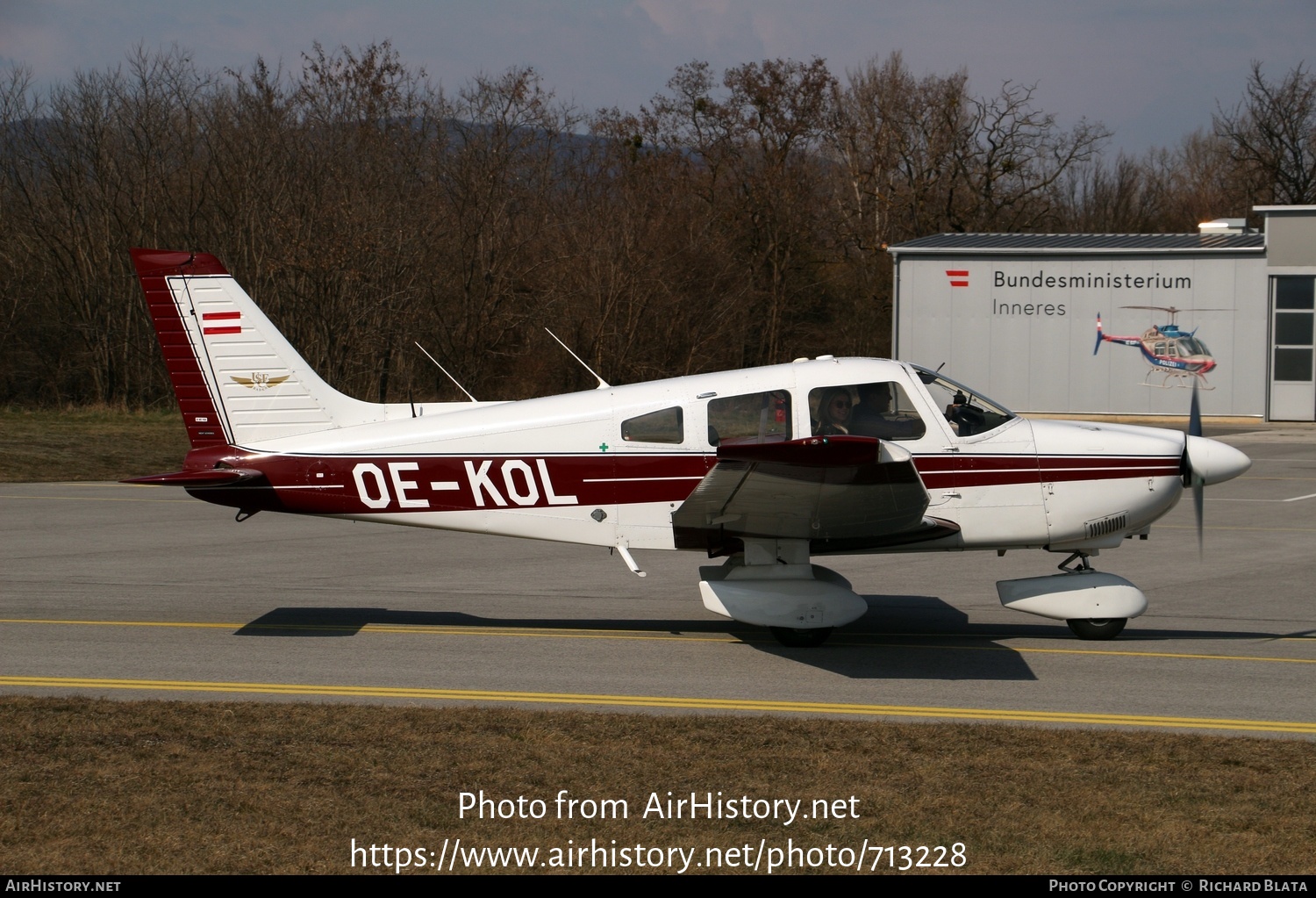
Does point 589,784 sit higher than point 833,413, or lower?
lower

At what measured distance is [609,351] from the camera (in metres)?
35.5

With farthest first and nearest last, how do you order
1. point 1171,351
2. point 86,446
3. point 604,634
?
point 1171,351 < point 86,446 < point 604,634

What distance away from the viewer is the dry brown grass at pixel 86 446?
22781 mm

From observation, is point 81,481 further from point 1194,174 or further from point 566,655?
point 1194,174

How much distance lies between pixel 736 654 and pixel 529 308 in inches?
1121

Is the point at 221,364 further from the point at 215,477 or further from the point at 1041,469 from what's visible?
the point at 1041,469

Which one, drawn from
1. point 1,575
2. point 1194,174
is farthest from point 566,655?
point 1194,174

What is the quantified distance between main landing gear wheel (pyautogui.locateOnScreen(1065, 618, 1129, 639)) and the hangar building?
92.7ft

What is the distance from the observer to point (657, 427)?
9.25m

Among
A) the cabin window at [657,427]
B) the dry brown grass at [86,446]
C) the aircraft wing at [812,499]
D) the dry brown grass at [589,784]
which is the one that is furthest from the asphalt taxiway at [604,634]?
the dry brown grass at [86,446]

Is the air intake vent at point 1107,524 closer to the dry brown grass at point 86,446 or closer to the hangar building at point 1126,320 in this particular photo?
the dry brown grass at point 86,446

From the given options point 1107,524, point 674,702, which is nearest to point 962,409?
point 1107,524

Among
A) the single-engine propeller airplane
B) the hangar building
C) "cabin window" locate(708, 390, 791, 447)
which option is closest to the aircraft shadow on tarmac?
the single-engine propeller airplane

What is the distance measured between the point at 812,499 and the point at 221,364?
4.76 meters
